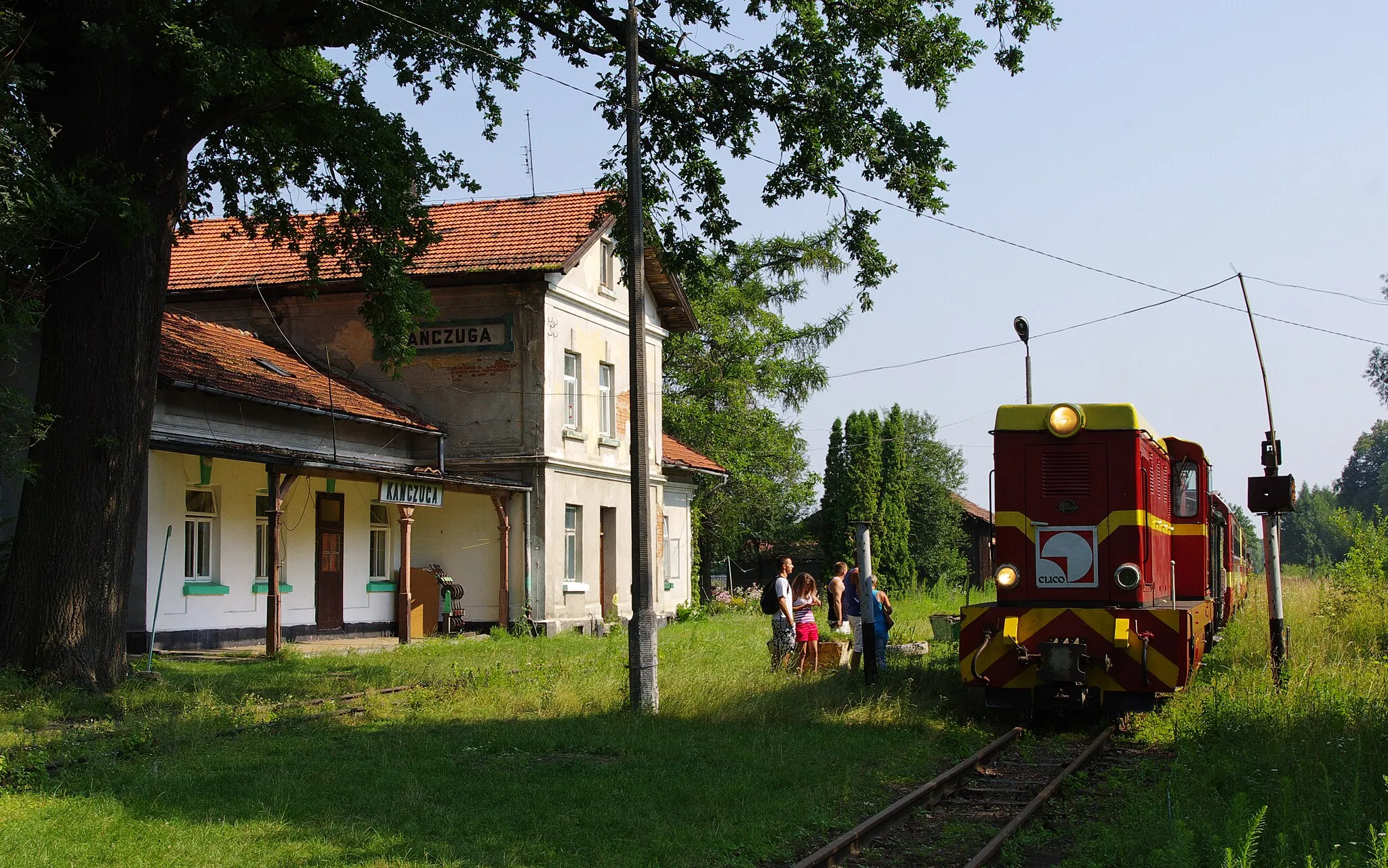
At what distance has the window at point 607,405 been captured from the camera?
2848 cm

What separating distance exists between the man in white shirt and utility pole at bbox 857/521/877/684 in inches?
68.7

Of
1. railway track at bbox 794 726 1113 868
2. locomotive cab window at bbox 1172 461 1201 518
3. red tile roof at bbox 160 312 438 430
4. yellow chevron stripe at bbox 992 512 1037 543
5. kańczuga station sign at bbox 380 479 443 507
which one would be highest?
red tile roof at bbox 160 312 438 430

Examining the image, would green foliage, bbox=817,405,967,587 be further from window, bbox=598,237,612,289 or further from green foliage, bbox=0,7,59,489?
green foliage, bbox=0,7,59,489

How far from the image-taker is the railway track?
7.40m

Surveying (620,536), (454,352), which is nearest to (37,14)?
(454,352)

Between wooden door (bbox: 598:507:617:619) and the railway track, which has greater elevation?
wooden door (bbox: 598:507:617:619)

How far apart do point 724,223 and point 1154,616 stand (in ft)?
25.7

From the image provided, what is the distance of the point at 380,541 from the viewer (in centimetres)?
2469

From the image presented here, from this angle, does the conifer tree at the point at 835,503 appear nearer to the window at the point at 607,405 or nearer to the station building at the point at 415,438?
the station building at the point at 415,438

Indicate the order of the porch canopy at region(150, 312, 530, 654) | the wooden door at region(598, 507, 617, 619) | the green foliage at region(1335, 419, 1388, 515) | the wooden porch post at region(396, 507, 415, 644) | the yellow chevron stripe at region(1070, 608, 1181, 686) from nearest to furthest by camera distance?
the yellow chevron stripe at region(1070, 608, 1181, 686) → the porch canopy at region(150, 312, 530, 654) → the wooden porch post at region(396, 507, 415, 644) → the wooden door at region(598, 507, 617, 619) → the green foliage at region(1335, 419, 1388, 515)

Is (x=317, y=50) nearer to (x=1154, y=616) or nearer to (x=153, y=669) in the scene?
(x=153, y=669)

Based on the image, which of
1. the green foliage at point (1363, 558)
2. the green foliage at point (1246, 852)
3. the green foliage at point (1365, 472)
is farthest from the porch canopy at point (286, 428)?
the green foliage at point (1365, 472)

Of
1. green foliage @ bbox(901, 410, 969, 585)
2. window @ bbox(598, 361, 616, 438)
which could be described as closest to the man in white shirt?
window @ bbox(598, 361, 616, 438)

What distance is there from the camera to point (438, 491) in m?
22.6
